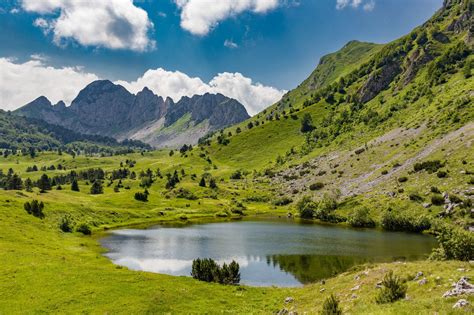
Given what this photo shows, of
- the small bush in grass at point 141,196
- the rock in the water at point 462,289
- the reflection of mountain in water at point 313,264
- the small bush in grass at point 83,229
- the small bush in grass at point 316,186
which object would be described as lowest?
the reflection of mountain in water at point 313,264

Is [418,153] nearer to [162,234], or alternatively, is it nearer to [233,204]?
[233,204]

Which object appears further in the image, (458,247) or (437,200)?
(437,200)

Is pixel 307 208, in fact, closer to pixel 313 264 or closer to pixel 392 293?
pixel 313 264

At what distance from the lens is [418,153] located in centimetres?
14762

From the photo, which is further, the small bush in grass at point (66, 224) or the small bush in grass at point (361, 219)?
the small bush in grass at point (361, 219)

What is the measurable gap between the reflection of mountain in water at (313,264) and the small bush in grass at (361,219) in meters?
49.2

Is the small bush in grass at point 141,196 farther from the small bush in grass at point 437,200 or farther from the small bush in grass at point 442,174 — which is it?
the small bush in grass at point 442,174

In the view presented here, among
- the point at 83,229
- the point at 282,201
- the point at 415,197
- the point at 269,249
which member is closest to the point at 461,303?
the point at 269,249

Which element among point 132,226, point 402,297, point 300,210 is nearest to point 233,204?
point 300,210

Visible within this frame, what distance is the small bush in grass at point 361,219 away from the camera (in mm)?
118125

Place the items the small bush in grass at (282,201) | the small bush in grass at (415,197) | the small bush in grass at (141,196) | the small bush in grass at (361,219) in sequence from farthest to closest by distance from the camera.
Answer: the small bush in grass at (282,201), the small bush in grass at (141,196), the small bush in grass at (361,219), the small bush in grass at (415,197)

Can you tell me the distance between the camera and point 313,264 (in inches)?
2726

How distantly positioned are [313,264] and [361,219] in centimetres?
5738

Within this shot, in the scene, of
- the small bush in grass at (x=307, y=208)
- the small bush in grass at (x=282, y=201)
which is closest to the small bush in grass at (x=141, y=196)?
the small bush in grass at (x=282, y=201)
